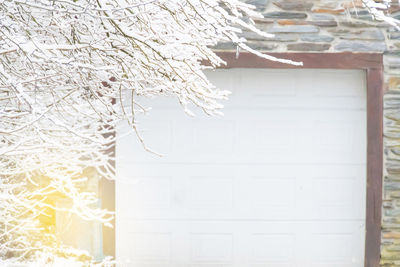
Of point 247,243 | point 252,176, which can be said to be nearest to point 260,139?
point 252,176

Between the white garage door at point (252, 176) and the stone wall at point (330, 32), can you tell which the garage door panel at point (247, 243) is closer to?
the white garage door at point (252, 176)

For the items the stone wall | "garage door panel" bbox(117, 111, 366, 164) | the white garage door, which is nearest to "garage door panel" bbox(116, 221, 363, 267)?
the white garage door

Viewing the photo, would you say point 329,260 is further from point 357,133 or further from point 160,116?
point 160,116

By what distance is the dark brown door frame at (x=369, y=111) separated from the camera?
5480mm

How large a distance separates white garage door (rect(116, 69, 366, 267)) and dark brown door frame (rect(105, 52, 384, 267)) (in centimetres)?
14

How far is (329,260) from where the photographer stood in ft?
Result: 18.9

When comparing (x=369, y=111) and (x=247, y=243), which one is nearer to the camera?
(x=369, y=111)

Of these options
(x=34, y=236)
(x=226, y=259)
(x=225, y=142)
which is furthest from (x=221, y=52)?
(x=34, y=236)

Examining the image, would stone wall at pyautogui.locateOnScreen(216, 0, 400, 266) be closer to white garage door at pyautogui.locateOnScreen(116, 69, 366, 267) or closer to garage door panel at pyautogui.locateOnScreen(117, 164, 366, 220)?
white garage door at pyautogui.locateOnScreen(116, 69, 366, 267)

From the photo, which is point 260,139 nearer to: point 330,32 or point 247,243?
point 247,243

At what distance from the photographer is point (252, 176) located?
5.70 meters

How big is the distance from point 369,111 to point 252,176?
4.31ft

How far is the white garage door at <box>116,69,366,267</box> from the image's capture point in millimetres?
5656

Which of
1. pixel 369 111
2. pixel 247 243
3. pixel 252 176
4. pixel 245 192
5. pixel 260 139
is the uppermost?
pixel 369 111
